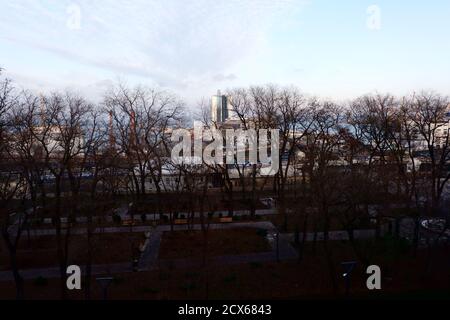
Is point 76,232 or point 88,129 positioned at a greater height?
point 88,129

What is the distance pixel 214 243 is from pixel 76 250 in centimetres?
677

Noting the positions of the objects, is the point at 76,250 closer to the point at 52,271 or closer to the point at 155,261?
the point at 52,271

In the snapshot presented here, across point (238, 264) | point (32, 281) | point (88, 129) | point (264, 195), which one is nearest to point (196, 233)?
point (238, 264)

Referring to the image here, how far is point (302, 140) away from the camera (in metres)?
33.4

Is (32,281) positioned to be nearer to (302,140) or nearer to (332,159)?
(332,159)

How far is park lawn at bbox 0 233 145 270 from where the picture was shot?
17328 millimetres

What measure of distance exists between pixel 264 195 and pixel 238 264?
2006 centimetres

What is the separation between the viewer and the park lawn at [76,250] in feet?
56.9

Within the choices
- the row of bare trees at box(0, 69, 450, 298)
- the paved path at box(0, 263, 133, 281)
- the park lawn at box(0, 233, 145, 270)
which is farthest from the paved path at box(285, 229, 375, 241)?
the paved path at box(0, 263, 133, 281)

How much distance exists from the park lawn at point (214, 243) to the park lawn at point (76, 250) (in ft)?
5.58

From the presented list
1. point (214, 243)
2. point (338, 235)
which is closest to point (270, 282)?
point (214, 243)

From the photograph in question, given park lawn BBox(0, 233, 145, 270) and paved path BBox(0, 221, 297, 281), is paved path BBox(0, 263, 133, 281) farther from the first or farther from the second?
park lawn BBox(0, 233, 145, 270)

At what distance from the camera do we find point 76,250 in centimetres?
1842
